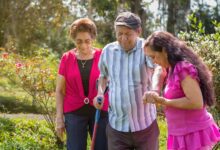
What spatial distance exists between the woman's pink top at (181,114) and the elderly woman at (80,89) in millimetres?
984

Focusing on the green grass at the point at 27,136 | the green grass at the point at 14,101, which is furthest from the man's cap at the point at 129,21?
the green grass at the point at 14,101

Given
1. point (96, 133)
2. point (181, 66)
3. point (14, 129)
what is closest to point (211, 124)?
point (181, 66)

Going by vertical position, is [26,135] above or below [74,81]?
below

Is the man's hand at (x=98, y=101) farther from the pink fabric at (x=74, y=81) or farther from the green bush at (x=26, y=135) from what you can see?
the green bush at (x=26, y=135)

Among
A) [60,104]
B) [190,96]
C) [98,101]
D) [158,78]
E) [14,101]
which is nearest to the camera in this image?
[190,96]

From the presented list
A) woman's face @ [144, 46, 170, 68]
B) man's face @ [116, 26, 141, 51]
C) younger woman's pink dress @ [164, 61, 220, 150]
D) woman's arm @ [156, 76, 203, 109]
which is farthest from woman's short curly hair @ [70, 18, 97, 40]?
woman's arm @ [156, 76, 203, 109]

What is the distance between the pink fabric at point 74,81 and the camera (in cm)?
455

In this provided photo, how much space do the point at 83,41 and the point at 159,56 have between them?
1152 mm

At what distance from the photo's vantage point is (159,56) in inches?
140

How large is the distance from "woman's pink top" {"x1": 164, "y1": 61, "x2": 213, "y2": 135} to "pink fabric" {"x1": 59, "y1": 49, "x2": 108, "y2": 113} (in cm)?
100

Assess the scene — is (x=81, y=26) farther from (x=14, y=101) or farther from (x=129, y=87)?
(x=14, y=101)

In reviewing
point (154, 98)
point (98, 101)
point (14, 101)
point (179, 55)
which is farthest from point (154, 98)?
point (14, 101)

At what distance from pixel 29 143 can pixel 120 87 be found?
338 cm

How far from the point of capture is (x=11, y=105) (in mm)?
13570
